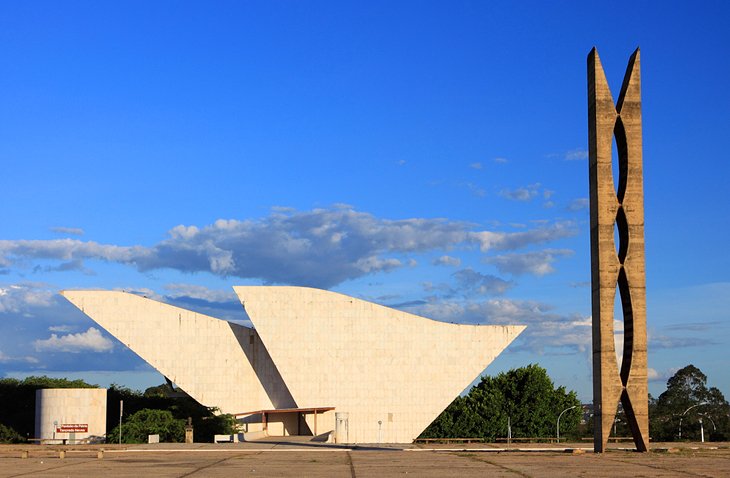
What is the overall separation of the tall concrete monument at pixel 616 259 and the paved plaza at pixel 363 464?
6.91ft

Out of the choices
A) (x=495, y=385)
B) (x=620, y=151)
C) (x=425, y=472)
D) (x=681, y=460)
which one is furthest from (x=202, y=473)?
(x=495, y=385)

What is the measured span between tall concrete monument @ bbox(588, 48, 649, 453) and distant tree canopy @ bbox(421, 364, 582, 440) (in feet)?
107

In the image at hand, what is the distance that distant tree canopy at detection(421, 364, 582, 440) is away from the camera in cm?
6919

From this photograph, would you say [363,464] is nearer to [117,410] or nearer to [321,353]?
[321,353]

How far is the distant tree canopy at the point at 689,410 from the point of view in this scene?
91688 millimetres

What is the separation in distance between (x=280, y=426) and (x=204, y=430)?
5.72 meters

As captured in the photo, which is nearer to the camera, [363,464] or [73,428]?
[363,464]

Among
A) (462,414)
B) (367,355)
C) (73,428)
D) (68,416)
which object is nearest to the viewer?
(73,428)

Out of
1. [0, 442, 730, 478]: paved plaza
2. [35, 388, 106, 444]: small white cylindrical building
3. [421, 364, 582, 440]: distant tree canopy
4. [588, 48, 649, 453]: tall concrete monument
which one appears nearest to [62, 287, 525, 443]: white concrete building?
[35, 388, 106, 444]: small white cylindrical building

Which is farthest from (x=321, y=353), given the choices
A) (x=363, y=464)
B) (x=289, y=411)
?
(x=363, y=464)

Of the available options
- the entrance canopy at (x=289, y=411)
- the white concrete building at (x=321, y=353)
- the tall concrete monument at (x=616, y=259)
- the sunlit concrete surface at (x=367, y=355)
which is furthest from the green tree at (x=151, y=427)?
the tall concrete monument at (x=616, y=259)

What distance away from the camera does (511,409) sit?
7150cm

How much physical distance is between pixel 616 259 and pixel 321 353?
2635cm

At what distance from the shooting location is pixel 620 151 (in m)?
37.5
